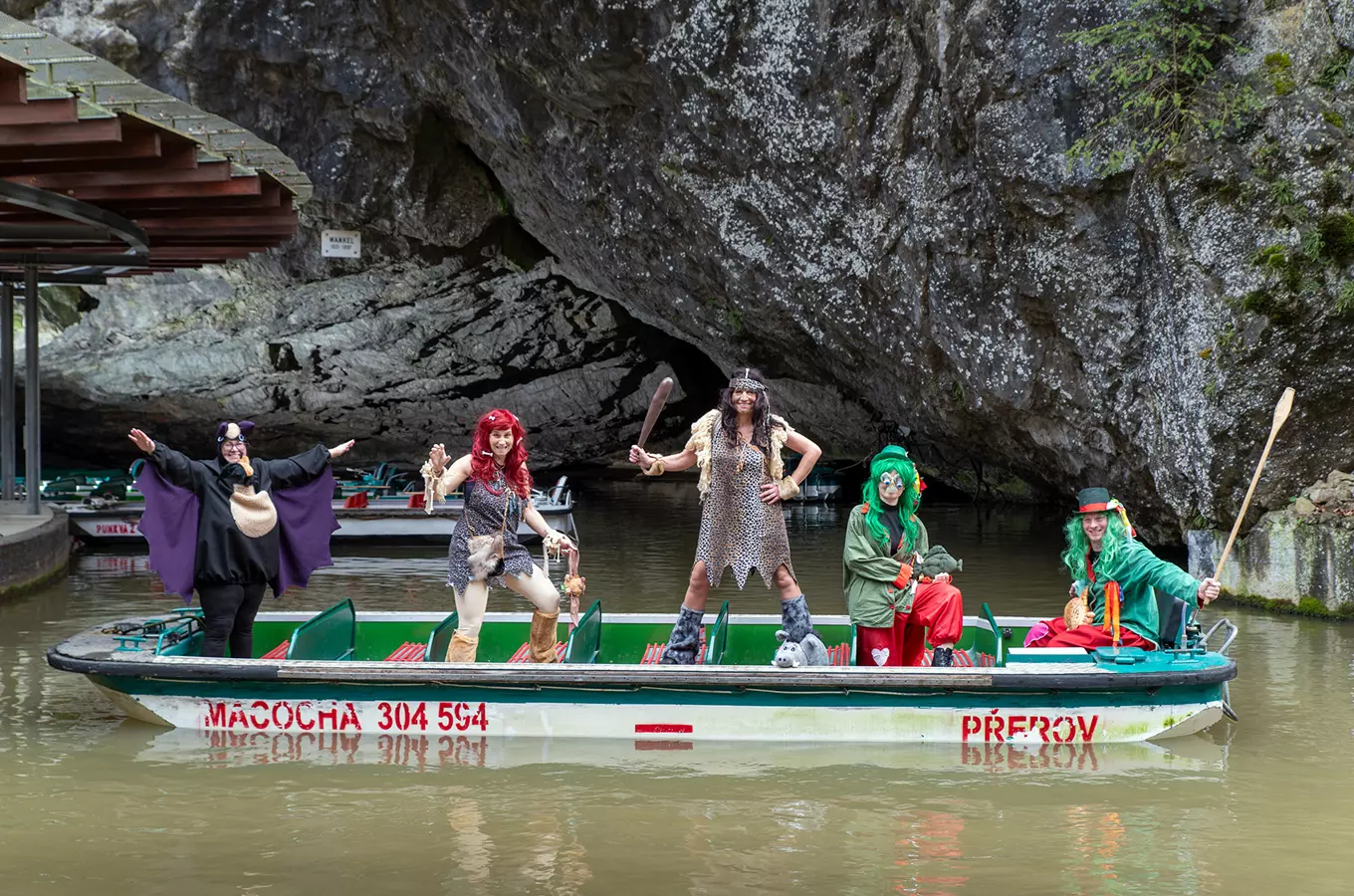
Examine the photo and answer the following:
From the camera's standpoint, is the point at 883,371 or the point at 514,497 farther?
the point at 883,371

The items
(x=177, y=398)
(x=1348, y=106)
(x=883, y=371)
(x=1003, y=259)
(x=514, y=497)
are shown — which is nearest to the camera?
(x=514, y=497)

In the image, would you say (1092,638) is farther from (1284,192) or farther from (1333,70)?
(1333,70)

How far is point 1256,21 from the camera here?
1095 cm

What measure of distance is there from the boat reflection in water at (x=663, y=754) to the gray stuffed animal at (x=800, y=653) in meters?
0.44

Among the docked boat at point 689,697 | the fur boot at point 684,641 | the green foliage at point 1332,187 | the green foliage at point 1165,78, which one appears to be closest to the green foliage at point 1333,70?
the green foliage at point 1165,78

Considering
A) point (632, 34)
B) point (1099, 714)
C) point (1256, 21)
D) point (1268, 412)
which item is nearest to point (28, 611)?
point (632, 34)

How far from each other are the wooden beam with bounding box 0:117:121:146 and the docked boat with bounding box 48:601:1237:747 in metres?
4.55

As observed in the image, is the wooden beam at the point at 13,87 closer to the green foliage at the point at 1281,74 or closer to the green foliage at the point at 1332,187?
the green foliage at the point at 1281,74

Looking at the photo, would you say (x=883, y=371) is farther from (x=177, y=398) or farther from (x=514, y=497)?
(x=177, y=398)

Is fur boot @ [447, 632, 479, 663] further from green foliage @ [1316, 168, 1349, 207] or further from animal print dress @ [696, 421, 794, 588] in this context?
green foliage @ [1316, 168, 1349, 207]

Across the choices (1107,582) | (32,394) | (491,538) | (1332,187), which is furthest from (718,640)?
(32,394)

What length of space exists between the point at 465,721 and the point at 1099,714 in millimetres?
3370

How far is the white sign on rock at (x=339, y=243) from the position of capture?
19.9m

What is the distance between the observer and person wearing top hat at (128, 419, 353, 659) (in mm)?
7559
